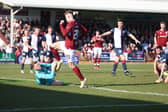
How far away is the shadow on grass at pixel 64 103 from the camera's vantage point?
10352 millimetres

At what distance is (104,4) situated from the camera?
147ft

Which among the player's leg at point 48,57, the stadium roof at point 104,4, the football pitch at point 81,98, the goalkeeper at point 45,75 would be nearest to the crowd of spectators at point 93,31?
the stadium roof at point 104,4

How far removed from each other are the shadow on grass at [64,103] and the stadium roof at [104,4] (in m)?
27.7

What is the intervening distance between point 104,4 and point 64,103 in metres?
34.1

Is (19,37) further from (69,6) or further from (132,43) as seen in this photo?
(132,43)

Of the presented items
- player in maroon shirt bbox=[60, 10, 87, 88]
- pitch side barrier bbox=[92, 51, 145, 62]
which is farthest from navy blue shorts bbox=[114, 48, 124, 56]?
pitch side barrier bbox=[92, 51, 145, 62]

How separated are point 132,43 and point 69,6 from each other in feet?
21.0

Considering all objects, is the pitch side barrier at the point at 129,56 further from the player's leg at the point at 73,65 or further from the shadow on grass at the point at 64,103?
the shadow on grass at the point at 64,103

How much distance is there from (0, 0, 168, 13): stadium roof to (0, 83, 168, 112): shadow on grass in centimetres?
2773

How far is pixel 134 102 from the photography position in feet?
38.1

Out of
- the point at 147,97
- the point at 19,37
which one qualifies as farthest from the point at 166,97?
the point at 19,37

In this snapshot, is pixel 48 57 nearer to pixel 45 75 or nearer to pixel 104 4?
pixel 45 75

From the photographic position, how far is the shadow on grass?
34.0 ft

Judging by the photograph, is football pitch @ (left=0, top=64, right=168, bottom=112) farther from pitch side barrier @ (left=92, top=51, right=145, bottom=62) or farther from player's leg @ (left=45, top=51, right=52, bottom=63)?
pitch side barrier @ (left=92, top=51, right=145, bottom=62)
